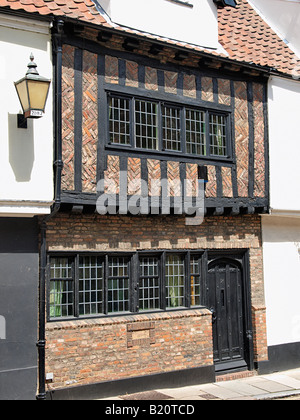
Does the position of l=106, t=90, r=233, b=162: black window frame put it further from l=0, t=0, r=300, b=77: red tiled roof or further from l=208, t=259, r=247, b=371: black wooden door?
l=208, t=259, r=247, b=371: black wooden door

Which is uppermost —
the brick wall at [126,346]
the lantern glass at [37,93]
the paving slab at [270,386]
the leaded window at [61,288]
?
the lantern glass at [37,93]

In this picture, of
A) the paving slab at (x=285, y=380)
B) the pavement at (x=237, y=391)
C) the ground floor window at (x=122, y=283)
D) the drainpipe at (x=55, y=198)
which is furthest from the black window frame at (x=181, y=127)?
the paving slab at (x=285, y=380)

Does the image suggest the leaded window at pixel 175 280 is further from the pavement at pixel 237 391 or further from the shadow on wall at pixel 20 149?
the shadow on wall at pixel 20 149

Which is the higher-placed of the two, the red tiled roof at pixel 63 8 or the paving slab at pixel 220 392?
the red tiled roof at pixel 63 8

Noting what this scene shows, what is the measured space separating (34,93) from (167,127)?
332 cm

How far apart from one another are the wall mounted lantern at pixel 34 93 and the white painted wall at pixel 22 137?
0.39 meters

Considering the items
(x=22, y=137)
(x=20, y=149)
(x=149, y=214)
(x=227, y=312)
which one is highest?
(x=22, y=137)

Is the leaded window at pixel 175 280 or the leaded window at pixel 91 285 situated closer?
the leaded window at pixel 91 285

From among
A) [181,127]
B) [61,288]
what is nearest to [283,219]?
[181,127]

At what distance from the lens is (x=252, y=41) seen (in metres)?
13.9

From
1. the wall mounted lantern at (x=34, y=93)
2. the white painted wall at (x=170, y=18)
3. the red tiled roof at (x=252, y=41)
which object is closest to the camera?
the wall mounted lantern at (x=34, y=93)

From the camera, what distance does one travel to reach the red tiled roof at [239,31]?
10195 millimetres

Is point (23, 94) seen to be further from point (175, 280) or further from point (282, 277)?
point (282, 277)

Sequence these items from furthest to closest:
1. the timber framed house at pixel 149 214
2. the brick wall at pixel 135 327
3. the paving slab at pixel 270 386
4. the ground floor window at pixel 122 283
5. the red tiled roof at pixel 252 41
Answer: the red tiled roof at pixel 252 41 < the paving slab at pixel 270 386 < the ground floor window at pixel 122 283 < the timber framed house at pixel 149 214 < the brick wall at pixel 135 327
